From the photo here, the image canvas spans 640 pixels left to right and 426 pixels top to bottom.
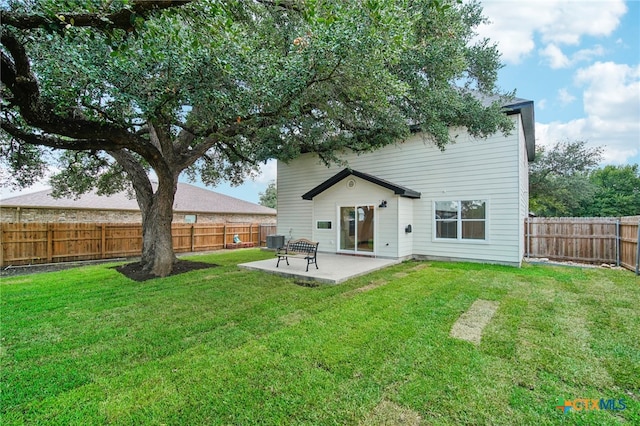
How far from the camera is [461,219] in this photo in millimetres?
9734

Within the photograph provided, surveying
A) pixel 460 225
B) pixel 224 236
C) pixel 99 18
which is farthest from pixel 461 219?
pixel 224 236

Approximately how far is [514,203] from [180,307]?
9.78 m

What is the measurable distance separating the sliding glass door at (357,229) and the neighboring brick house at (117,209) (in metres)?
11.6

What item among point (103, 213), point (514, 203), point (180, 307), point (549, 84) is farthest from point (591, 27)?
point (103, 213)

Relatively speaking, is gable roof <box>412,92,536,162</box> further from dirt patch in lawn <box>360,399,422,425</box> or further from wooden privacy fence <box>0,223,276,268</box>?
wooden privacy fence <box>0,223,276,268</box>

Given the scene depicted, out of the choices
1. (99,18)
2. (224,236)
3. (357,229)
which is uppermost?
(99,18)

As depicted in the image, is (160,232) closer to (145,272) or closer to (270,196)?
(145,272)

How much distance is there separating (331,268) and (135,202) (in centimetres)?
1508

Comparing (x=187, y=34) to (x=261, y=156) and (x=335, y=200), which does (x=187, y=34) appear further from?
(x=335, y=200)

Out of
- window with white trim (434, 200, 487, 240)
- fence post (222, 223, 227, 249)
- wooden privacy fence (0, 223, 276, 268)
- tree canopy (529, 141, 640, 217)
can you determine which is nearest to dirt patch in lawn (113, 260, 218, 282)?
wooden privacy fence (0, 223, 276, 268)

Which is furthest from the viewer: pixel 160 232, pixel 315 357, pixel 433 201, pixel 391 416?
pixel 433 201

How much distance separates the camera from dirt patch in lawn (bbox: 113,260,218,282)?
25.4 ft

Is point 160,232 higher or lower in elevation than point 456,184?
lower

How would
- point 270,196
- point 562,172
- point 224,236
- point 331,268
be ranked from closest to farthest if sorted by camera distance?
point 331,268 → point 224,236 → point 562,172 → point 270,196
